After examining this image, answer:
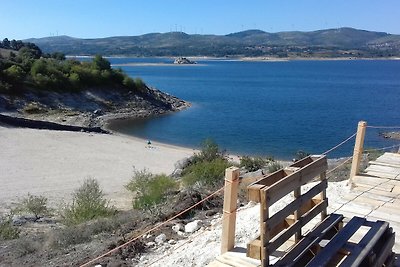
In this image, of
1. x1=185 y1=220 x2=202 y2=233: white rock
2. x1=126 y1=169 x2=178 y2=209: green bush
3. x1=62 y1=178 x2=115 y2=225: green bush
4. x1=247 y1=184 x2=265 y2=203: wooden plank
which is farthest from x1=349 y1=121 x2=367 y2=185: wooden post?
x1=62 y1=178 x2=115 y2=225: green bush

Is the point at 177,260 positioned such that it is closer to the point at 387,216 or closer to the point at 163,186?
the point at 387,216

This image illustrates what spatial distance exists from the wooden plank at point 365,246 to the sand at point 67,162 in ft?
39.5

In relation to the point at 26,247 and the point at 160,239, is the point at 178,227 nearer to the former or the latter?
the point at 160,239

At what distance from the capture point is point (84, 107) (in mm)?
53750

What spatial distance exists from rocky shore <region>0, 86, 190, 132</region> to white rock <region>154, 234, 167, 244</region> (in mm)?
34243

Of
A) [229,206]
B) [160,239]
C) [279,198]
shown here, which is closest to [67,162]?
[160,239]

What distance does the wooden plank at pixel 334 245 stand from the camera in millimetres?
5004

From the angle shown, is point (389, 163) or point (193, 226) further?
point (389, 163)

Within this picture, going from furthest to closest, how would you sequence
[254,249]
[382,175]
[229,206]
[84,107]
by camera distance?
[84,107]
[382,175]
[229,206]
[254,249]

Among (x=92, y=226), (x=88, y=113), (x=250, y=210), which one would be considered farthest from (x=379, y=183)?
(x=88, y=113)

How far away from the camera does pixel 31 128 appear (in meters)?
39.2

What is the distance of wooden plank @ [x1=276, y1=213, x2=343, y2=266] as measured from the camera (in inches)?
194

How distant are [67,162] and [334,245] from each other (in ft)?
83.3

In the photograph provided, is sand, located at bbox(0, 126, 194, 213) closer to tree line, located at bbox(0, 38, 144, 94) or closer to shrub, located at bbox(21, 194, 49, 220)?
shrub, located at bbox(21, 194, 49, 220)
